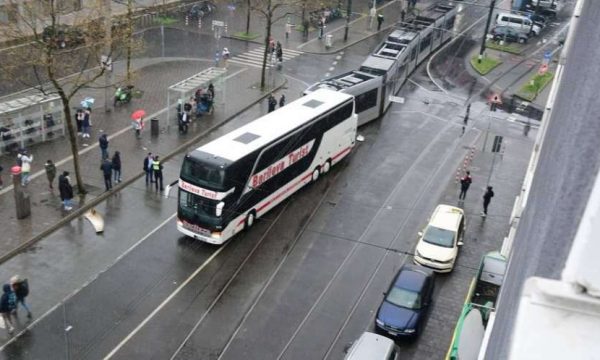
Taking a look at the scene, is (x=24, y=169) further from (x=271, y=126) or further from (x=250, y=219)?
(x=271, y=126)

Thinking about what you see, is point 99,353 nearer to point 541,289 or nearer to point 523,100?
point 541,289

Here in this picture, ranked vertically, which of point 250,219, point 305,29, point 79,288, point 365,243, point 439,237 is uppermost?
point 305,29

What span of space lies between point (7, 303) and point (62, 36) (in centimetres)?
2334

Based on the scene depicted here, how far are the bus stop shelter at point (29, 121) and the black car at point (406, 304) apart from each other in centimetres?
1735

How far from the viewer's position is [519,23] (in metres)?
53.6

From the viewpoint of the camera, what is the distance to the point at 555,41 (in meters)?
54.4

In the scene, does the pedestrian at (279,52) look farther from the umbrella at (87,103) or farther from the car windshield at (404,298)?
the car windshield at (404,298)

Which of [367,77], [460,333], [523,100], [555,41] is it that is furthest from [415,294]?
[555,41]

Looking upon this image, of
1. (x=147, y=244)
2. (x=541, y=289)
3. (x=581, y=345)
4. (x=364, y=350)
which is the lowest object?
(x=147, y=244)

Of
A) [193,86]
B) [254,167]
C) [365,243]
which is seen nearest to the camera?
[254,167]

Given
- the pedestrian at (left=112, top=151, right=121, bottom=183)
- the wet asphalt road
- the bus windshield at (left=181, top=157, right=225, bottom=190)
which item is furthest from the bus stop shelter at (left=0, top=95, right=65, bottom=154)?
the bus windshield at (left=181, top=157, right=225, bottom=190)

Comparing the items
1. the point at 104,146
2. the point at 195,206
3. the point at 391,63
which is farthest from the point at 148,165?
the point at 391,63

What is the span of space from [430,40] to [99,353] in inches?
1432

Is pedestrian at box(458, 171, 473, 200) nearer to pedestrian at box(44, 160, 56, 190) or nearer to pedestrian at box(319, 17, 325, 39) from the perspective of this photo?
pedestrian at box(44, 160, 56, 190)
